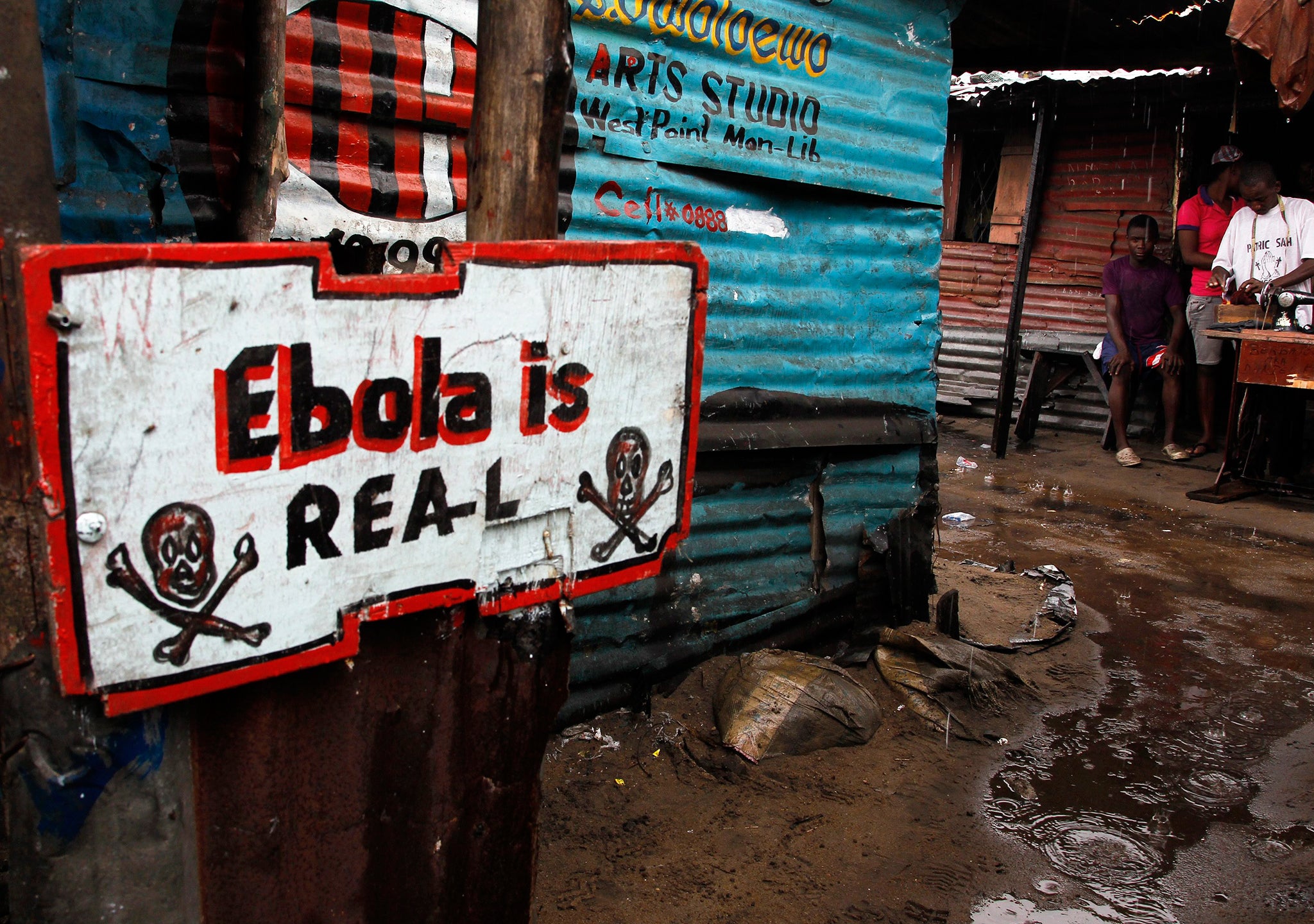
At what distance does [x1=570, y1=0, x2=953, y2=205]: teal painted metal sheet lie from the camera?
3.45m

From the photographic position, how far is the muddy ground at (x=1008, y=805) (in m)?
2.95

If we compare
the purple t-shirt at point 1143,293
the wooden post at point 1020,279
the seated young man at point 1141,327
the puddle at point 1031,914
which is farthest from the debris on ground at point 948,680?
the purple t-shirt at point 1143,293

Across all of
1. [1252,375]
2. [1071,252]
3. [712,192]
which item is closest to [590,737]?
[712,192]

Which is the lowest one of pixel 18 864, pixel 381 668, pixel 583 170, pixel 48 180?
pixel 18 864

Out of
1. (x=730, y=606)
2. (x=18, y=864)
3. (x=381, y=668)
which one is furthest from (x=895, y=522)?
(x=18, y=864)

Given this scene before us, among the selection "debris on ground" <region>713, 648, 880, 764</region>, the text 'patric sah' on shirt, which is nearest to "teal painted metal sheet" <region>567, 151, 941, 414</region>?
"debris on ground" <region>713, 648, 880, 764</region>

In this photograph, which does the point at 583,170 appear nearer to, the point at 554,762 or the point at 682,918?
the point at 554,762

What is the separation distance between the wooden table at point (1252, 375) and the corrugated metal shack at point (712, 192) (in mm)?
4210

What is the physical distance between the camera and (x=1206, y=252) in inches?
372

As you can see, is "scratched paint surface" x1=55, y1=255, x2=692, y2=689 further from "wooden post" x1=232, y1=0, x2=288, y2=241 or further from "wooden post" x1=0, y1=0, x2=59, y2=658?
"wooden post" x1=232, y1=0, x2=288, y2=241

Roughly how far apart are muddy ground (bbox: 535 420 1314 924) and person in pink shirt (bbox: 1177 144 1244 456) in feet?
14.6

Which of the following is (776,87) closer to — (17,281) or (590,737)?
(590,737)

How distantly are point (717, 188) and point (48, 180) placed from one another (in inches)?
112

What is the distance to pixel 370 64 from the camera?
276cm
